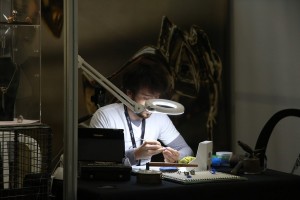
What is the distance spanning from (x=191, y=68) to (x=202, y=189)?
1.54 m

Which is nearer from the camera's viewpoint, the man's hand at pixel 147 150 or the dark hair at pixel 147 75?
the man's hand at pixel 147 150

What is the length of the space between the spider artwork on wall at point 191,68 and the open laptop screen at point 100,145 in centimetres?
98

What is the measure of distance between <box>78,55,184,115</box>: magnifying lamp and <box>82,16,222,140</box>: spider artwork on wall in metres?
0.83

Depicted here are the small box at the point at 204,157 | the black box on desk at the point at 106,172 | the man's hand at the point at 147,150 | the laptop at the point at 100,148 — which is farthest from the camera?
the man's hand at the point at 147,150

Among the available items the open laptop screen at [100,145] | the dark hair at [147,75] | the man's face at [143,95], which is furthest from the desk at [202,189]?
the dark hair at [147,75]

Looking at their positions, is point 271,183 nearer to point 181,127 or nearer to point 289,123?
point 181,127

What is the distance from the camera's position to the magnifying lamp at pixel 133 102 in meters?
2.76

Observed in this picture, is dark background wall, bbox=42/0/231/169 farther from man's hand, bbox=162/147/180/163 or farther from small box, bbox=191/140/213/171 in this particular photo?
small box, bbox=191/140/213/171

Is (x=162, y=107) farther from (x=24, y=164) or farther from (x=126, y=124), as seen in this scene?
(x=24, y=164)

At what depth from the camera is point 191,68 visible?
3.86 metres

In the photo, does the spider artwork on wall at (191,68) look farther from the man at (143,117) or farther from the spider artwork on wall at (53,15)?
the spider artwork on wall at (53,15)

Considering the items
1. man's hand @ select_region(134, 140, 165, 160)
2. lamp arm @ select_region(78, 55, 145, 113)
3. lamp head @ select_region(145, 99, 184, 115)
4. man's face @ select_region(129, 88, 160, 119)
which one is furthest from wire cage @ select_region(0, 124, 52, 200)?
man's face @ select_region(129, 88, 160, 119)

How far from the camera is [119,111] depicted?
11.1 ft

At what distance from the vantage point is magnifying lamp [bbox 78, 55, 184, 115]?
2764 mm
